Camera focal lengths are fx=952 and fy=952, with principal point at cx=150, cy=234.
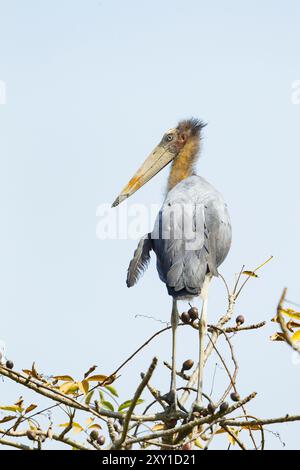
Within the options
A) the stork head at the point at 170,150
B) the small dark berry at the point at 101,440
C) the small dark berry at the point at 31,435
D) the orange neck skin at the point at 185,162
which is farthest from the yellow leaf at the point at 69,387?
the stork head at the point at 170,150

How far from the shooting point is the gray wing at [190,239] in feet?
23.0

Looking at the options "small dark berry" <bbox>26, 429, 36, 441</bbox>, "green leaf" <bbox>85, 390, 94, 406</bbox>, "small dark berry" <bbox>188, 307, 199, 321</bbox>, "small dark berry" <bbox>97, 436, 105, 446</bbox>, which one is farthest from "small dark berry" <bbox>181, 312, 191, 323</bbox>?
"small dark berry" <bbox>26, 429, 36, 441</bbox>

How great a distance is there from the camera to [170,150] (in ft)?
34.4

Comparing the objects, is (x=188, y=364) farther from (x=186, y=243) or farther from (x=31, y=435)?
(x=31, y=435)

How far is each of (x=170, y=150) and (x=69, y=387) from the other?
17.0 feet

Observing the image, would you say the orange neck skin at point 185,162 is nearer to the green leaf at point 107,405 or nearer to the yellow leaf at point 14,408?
the green leaf at point 107,405

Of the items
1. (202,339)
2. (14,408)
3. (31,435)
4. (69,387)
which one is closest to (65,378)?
(69,387)

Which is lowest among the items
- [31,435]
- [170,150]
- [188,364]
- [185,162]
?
[31,435]

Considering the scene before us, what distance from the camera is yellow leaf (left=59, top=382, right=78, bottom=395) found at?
5.66 m

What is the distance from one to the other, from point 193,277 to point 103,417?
1964 mm

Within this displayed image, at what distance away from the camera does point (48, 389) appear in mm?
5270

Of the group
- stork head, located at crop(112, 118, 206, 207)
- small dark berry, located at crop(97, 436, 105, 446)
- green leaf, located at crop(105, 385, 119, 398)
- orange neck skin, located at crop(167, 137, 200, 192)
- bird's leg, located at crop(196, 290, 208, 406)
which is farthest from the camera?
stork head, located at crop(112, 118, 206, 207)

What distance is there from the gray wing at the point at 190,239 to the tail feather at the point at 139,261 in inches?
2.6

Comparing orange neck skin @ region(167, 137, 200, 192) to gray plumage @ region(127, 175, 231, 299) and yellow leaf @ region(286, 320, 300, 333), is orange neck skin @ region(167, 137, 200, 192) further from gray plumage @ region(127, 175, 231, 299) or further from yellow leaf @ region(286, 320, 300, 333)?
yellow leaf @ region(286, 320, 300, 333)
